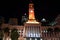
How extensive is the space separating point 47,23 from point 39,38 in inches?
866

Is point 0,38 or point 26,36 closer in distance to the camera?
point 0,38

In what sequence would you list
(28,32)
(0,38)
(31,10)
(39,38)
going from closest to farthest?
(0,38), (39,38), (28,32), (31,10)

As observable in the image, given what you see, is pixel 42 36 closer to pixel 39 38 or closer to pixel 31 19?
pixel 39 38

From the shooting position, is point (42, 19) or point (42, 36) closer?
point (42, 36)

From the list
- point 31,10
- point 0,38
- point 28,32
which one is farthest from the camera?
point 31,10

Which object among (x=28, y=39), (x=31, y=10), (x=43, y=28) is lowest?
(x=28, y=39)

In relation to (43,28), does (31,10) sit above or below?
above

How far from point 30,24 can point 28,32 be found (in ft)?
15.3

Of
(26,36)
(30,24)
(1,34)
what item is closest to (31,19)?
(30,24)

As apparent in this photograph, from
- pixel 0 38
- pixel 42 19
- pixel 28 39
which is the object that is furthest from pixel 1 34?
pixel 42 19

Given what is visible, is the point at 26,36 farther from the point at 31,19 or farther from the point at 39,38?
the point at 31,19

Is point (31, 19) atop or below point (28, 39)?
atop

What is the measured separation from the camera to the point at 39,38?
83.7 metres

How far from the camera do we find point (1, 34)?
7038cm
